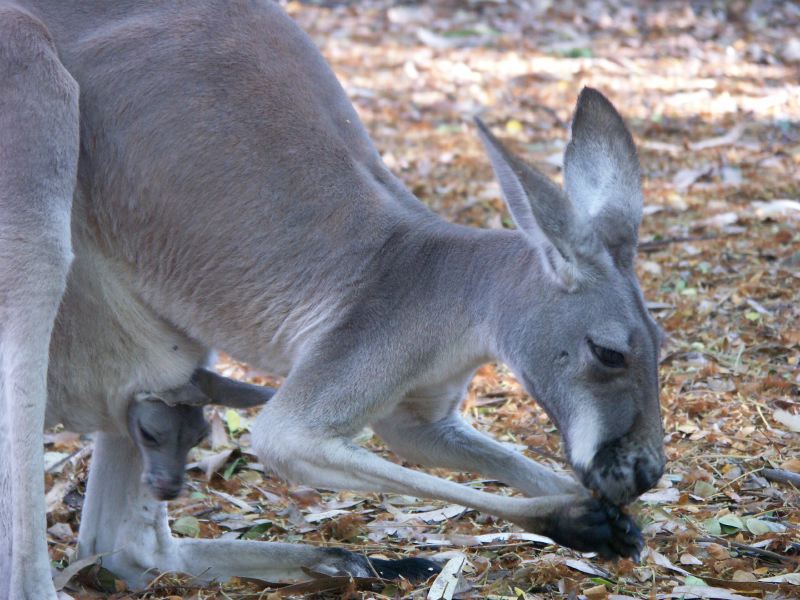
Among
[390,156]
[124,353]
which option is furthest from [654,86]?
[124,353]

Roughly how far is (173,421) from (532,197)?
1.28m

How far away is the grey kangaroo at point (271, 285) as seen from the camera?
3176 mm

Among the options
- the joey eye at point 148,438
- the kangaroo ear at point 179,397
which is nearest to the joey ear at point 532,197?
the kangaroo ear at point 179,397

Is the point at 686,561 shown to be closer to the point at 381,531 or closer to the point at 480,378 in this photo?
the point at 381,531

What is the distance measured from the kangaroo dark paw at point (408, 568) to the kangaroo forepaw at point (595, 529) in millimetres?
488

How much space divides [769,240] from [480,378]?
1.78 metres

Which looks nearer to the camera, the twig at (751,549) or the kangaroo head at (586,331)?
the kangaroo head at (586,331)

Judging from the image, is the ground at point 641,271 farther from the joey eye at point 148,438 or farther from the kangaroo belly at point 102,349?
the kangaroo belly at point 102,349

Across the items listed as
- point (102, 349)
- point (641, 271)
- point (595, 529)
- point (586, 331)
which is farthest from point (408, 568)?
point (641, 271)

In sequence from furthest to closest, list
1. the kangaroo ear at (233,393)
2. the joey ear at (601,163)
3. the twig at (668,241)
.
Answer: the twig at (668,241)
the kangaroo ear at (233,393)
the joey ear at (601,163)

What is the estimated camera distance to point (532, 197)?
10.2 feet

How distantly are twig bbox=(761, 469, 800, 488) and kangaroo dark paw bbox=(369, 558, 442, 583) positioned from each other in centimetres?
115

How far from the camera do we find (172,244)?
3.59 meters

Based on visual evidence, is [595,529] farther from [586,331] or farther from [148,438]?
[148,438]
